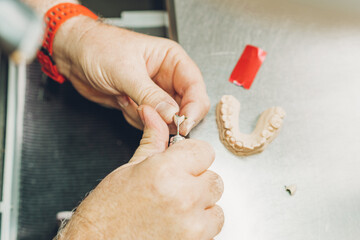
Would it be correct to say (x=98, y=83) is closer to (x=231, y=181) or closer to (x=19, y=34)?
(x=231, y=181)

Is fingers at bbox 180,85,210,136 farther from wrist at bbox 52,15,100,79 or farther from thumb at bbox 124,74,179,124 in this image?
wrist at bbox 52,15,100,79

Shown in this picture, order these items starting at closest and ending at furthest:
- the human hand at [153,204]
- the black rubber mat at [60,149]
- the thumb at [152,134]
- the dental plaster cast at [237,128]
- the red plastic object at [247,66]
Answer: the human hand at [153,204] < the thumb at [152,134] < the dental plaster cast at [237,128] < the red plastic object at [247,66] < the black rubber mat at [60,149]

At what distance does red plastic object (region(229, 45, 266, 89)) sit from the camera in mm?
1092

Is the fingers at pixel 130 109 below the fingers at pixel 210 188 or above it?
below

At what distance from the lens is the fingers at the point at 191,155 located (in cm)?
70

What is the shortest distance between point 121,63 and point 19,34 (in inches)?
25.8

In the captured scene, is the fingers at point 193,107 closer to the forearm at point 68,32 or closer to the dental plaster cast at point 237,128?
the dental plaster cast at point 237,128

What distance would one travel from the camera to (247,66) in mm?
1112

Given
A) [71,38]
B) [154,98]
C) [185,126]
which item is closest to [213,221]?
[185,126]

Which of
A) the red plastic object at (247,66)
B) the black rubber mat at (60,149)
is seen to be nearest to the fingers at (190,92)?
the red plastic object at (247,66)

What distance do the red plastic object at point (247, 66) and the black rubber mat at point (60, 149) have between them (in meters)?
0.59

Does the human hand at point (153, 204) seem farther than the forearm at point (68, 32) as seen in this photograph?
No

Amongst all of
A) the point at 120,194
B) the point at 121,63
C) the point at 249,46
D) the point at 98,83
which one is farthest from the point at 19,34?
the point at 249,46

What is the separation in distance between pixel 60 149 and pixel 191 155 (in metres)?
0.90
